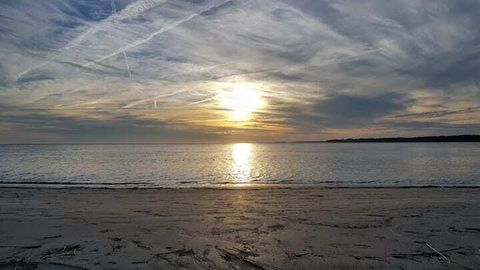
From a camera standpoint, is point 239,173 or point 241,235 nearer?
point 241,235

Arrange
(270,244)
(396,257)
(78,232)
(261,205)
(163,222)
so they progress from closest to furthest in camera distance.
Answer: (396,257) < (270,244) < (78,232) < (163,222) < (261,205)

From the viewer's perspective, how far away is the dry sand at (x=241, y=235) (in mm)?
6383

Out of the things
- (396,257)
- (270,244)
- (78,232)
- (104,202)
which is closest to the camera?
(396,257)

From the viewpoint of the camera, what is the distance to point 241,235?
26.6 feet

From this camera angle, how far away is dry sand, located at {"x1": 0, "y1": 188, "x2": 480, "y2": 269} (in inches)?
251

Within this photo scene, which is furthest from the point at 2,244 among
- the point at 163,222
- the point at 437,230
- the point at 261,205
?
the point at 437,230

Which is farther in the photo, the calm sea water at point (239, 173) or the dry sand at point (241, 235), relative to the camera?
the calm sea water at point (239, 173)

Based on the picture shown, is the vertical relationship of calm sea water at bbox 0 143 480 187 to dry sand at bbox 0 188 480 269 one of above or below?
below

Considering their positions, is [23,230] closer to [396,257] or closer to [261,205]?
[261,205]

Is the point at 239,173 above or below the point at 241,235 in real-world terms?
below

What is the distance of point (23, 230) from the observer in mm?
8688

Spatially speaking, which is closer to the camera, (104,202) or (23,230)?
(23,230)

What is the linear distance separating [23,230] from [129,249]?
3535 mm

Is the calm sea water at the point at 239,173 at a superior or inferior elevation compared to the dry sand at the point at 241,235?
inferior
